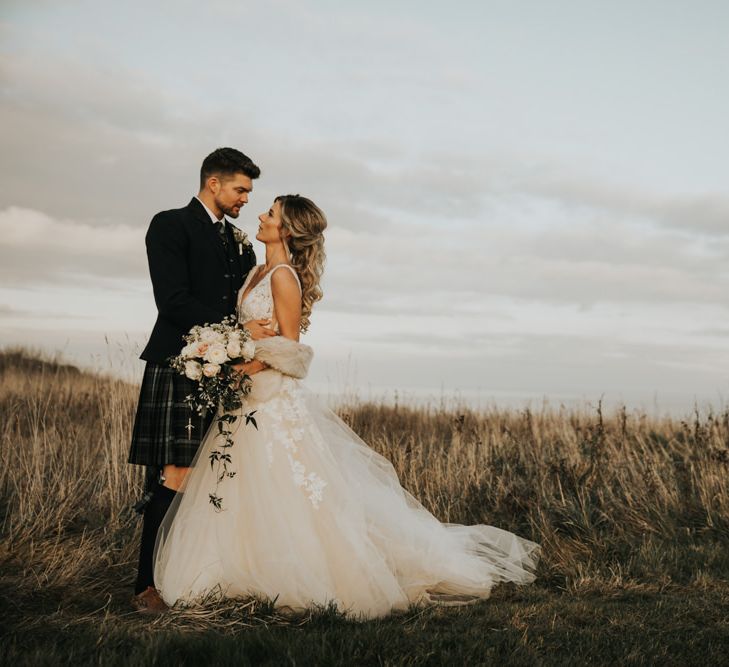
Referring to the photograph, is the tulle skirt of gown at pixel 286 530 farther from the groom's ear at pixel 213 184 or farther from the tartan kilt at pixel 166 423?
the groom's ear at pixel 213 184

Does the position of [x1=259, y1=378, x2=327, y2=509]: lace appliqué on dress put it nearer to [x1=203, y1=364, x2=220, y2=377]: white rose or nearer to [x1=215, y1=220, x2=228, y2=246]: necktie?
[x1=203, y1=364, x2=220, y2=377]: white rose

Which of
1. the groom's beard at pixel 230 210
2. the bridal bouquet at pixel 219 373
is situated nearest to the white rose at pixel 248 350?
the bridal bouquet at pixel 219 373

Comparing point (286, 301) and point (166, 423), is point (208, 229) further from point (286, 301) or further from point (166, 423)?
point (166, 423)

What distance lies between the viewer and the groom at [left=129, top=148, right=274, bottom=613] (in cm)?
446

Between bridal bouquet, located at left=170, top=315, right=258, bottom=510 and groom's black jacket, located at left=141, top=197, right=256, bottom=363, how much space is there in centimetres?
16

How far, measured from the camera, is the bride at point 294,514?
14.2 feet

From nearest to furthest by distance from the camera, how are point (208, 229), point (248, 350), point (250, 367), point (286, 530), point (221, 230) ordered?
1. point (248, 350)
2. point (286, 530)
3. point (250, 367)
4. point (208, 229)
5. point (221, 230)

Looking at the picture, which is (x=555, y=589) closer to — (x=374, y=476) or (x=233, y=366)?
(x=374, y=476)

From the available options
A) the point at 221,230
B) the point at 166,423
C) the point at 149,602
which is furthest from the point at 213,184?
the point at 149,602

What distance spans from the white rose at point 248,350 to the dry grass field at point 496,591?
138 centimetres

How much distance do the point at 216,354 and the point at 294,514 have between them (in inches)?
42.2

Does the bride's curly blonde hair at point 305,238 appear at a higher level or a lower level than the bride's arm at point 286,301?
higher

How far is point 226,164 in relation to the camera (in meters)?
4.79

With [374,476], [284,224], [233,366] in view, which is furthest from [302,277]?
[374,476]
